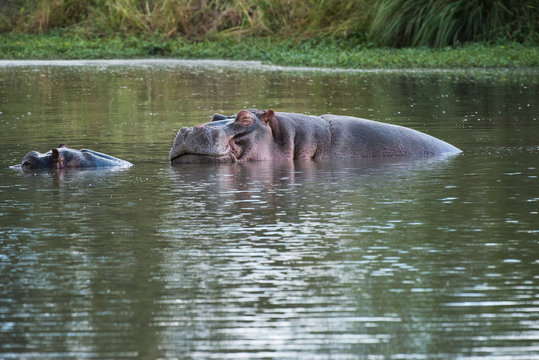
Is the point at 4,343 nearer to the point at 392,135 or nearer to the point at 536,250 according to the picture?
the point at 536,250

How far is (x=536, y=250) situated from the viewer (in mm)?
5441

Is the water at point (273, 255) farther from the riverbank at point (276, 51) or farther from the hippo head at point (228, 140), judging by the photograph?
the riverbank at point (276, 51)

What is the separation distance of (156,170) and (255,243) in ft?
10.1

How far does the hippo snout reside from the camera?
29.3 feet

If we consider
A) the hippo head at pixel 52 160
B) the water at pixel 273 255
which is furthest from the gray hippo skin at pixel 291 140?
the hippo head at pixel 52 160

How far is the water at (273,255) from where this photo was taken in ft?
13.4

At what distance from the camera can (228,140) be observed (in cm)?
907

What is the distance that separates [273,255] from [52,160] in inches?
152

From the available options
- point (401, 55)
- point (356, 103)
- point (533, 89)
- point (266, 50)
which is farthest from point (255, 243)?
point (266, 50)

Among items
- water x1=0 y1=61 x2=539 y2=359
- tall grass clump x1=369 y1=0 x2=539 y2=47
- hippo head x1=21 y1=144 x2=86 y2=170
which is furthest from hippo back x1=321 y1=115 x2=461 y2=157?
tall grass clump x1=369 y1=0 x2=539 y2=47

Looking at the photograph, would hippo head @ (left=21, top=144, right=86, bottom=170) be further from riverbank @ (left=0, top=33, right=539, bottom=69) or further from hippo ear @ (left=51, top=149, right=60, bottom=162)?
riverbank @ (left=0, top=33, right=539, bottom=69)

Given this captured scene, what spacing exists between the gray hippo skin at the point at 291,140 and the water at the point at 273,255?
0.73 feet

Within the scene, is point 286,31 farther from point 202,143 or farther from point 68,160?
point 68,160

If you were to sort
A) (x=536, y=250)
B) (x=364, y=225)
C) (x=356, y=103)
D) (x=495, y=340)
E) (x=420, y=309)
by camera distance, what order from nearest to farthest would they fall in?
1. (x=495, y=340)
2. (x=420, y=309)
3. (x=536, y=250)
4. (x=364, y=225)
5. (x=356, y=103)
